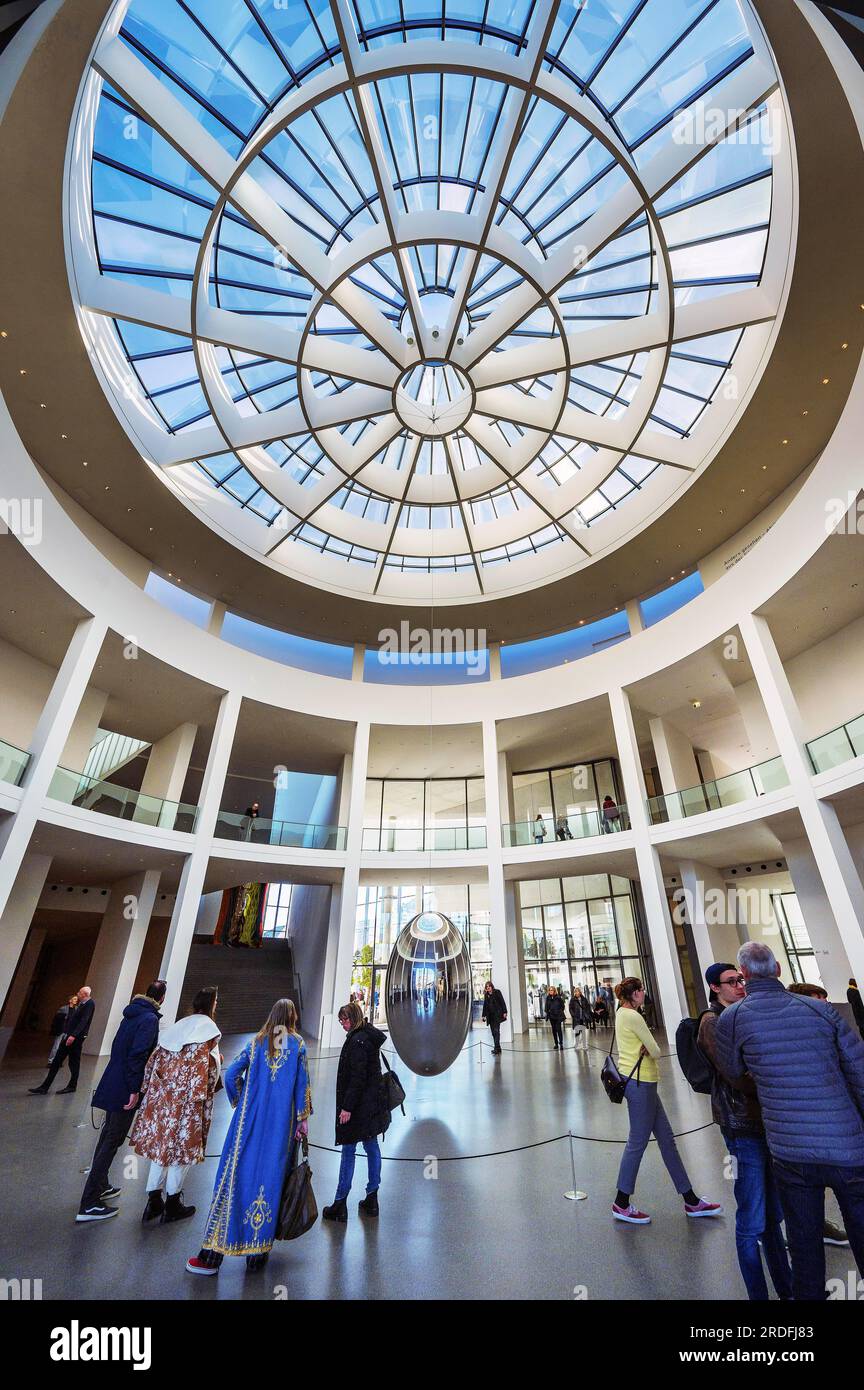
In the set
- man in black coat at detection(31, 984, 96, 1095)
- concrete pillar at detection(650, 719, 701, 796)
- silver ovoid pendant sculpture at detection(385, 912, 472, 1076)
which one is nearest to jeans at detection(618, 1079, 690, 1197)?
silver ovoid pendant sculpture at detection(385, 912, 472, 1076)

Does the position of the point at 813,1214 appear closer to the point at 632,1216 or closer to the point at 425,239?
the point at 632,1216

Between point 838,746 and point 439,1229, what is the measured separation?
43.4 ft

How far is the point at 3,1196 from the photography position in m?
5.43

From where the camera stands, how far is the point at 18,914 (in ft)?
50.4

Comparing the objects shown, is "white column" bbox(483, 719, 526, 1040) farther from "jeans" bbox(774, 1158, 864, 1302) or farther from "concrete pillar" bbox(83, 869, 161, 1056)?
"jeans" bbox(774, 1158, 864, 1302)

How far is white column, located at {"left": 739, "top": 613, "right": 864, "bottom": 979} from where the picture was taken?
41.6 ft

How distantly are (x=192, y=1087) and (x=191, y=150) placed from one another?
560 inches

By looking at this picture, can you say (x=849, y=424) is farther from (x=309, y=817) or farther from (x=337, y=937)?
(x=309, y=817)

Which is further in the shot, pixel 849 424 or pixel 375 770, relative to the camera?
pixel 375 770

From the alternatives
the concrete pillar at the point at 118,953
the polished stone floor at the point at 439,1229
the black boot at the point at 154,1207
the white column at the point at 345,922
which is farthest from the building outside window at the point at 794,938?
the concrete pillar at the point at 118,953

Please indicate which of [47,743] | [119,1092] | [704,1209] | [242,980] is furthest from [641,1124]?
[242,980]

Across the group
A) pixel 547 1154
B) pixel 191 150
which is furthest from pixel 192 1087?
pixel 191 150

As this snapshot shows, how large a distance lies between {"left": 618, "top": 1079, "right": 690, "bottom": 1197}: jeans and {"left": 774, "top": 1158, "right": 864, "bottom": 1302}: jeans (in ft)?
6.48

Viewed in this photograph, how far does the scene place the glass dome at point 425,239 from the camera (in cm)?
1048
